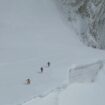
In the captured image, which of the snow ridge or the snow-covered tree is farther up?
the snow-covered tree

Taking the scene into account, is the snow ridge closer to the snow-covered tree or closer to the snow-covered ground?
the snow-covered ground

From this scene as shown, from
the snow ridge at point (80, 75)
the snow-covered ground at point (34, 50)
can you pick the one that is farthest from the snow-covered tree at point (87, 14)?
the snow ridge at point (80, 75)

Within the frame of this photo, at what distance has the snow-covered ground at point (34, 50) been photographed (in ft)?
11.3

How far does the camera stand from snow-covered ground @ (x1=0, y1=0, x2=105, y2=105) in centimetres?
344

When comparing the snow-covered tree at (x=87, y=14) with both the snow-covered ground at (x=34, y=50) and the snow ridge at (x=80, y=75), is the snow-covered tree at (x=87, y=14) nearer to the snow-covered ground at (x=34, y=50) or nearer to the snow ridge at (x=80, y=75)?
the snow-covered ground at (x=34, y=50)

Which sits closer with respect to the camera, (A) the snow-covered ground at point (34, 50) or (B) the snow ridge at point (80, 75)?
(B) the snow ridge at point (80, 75)

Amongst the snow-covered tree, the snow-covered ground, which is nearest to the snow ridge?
the snow-covered ground

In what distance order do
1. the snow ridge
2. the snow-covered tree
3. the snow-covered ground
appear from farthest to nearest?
the snow-covered tree < the snow-covered ground < the snow ridge

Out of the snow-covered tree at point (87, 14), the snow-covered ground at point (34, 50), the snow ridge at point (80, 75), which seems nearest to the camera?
the snow ridge at point (80, 75)

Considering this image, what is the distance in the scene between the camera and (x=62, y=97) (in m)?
3.35

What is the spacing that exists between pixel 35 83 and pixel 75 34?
129 inches

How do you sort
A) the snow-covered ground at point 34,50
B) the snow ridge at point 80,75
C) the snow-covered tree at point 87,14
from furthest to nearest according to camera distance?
the snow-covered tree at point 87,14
the snow-covered ground at point 34,50
the snow ridge at point 80,75

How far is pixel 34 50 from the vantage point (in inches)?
199

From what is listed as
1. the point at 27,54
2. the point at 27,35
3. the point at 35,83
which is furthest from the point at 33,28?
the point at 35,83
